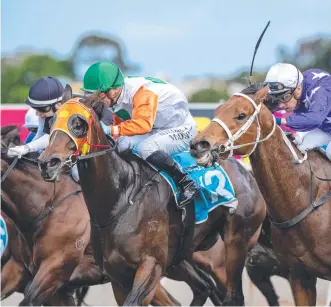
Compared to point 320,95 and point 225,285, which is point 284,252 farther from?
point 225,285

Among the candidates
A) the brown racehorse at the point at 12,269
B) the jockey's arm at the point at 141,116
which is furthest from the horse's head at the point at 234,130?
the brown racehorse at the point at 12,269

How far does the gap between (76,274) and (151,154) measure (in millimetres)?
1947

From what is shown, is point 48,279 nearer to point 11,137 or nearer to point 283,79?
point 11,137

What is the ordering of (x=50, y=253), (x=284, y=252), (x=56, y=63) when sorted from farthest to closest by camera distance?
(x=56, y=63) < (x=50, y=253) < (x=284, y=252)

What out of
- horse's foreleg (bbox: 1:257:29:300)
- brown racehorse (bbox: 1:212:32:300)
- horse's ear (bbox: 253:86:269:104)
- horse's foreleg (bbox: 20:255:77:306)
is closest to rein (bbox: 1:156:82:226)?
horse's foreleg (bbox: 20:255:77:306)

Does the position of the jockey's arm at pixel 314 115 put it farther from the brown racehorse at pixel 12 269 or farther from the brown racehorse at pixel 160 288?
the brown racehorse at pixel 12 269

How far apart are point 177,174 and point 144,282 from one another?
96 centimetres

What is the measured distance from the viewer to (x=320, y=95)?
7.39 metres

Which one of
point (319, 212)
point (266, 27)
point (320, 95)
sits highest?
point (266, 27)

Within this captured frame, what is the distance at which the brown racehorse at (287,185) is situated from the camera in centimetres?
684

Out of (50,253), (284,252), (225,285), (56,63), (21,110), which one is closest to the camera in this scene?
(284,252)

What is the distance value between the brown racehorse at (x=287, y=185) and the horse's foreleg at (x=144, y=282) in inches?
36.8

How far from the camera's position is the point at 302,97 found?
24.9 feet

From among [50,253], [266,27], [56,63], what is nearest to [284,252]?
[266,27]
